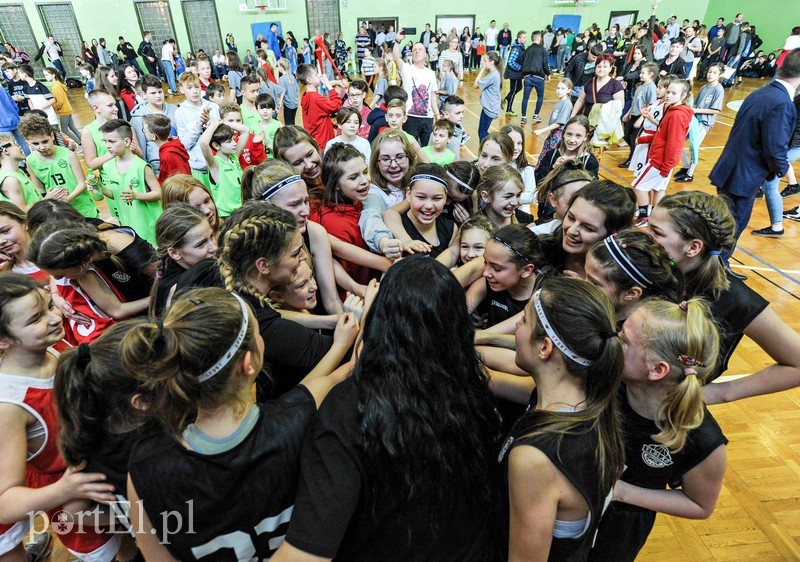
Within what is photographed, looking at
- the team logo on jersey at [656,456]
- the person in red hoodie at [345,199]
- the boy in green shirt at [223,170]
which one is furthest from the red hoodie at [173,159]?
the team logo on jersey at [656,456]

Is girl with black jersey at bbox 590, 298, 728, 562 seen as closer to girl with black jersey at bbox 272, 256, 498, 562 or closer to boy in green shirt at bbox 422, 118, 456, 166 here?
girl with black jersey at bbox 272, 256, 498, 562

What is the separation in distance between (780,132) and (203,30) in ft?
66.8

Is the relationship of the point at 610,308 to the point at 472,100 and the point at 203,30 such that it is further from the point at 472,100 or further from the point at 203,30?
the point at 203,30

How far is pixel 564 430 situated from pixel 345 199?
187 cm

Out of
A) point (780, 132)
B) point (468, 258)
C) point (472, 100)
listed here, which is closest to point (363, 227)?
point (468, 258)

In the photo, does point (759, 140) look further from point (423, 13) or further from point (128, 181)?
point (423, 13)

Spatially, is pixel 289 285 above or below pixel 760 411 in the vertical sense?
above

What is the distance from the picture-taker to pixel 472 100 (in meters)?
13.2

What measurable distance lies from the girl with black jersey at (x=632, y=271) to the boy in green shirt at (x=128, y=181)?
10.7ft

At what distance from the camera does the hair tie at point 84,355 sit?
4.00ft

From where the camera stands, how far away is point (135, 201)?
355 centimetres

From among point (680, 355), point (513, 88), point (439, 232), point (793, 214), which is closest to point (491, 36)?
point (513, 88)

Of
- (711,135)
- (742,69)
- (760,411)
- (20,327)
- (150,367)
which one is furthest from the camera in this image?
(742,69)

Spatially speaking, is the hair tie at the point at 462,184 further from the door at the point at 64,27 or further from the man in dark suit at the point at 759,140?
the door at the point at 64,27
